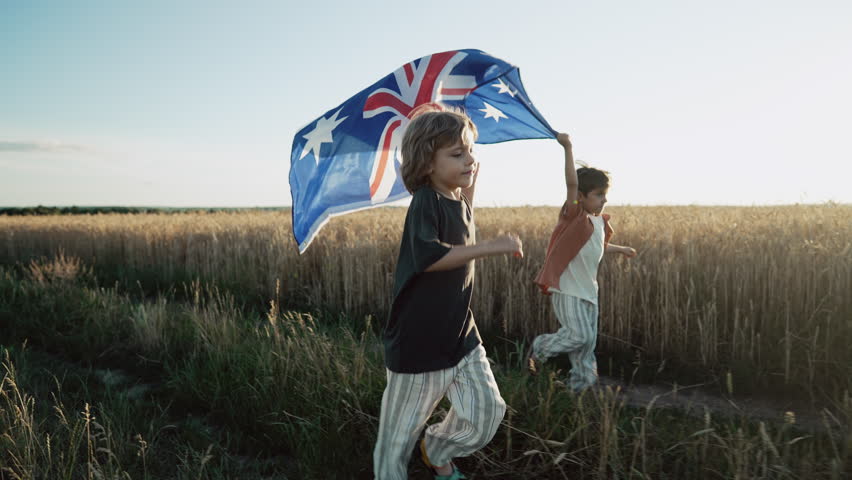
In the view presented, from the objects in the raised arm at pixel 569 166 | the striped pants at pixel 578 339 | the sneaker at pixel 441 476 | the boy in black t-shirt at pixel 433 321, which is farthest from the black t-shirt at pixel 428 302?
the striped pants at pixel 578 339

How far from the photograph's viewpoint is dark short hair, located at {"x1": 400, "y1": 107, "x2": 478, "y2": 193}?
2.35 m

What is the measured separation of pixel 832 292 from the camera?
4781 millimetres

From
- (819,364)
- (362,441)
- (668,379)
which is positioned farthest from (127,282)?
(819,364)

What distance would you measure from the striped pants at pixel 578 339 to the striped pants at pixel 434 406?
1666mm

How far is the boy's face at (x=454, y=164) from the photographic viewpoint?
2355 mm

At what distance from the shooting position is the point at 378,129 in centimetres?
376

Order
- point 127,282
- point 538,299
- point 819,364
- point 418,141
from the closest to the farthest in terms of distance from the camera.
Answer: point 418,141
point 819,364
point 538,299
point 127,282

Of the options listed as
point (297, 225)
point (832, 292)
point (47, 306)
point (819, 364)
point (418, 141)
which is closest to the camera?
point (418, 141)

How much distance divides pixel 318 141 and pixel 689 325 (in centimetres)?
354

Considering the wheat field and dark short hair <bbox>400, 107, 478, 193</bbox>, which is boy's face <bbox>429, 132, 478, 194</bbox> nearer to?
dark short hair <bbox>400, 107, 478, 193</bbox>

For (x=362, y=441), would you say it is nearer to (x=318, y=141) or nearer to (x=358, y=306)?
(x=318, y=141)

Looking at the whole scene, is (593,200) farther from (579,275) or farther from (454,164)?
(454,164)

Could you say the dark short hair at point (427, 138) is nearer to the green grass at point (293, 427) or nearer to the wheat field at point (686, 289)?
the green grass at point (293, 427)

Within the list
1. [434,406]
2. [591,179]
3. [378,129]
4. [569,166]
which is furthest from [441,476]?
[591,179]
